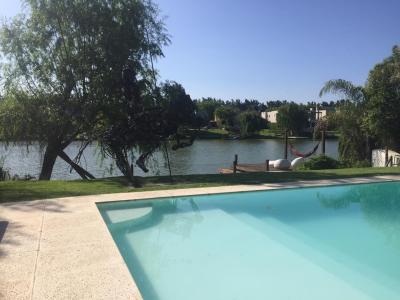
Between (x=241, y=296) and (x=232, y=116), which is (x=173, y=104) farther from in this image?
(x=232, y=116)

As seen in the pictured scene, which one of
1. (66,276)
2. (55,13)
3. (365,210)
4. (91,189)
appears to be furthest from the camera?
(55,13)

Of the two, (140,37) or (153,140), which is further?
(140,37)

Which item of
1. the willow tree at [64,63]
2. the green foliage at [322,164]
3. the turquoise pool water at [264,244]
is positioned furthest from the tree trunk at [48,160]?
the green foliage at [322,164]

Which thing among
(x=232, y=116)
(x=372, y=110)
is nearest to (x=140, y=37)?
(x=372, y=110)

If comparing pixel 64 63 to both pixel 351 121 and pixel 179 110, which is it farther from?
pixel 351 121

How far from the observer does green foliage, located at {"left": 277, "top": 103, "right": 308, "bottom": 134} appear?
67500 millimetres

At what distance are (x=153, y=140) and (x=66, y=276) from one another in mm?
7272

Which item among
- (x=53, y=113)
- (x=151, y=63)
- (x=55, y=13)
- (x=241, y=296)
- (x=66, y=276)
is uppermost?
(x=55, y=13)

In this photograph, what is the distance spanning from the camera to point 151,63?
45.3 feet

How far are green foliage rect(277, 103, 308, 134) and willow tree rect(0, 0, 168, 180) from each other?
56477mm

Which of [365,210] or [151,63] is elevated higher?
[151,63]

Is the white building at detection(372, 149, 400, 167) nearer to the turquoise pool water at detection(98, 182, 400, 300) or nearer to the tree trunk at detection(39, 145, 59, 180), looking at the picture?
the turquoise pool water at detection(98, 182, 400, 300)

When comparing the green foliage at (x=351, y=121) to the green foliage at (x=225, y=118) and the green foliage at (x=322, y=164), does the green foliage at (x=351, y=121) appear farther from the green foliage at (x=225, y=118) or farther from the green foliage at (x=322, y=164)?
the green foliage at (x=225, y=118)

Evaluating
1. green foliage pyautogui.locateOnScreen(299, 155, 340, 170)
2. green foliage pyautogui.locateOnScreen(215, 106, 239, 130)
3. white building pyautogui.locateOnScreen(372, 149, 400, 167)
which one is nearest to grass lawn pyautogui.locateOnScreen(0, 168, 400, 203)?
green foliage pyautogui.locateOnScreen(299, 155, 340, 170)
